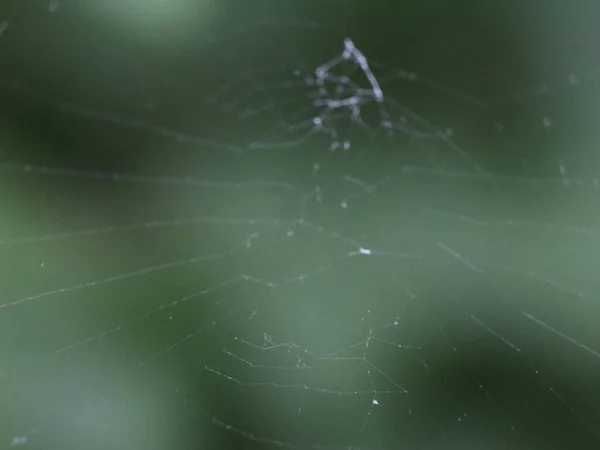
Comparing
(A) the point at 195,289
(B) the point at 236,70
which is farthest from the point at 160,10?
(A) the point at 195,289

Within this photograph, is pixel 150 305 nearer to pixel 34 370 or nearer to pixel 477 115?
pixel 34 370

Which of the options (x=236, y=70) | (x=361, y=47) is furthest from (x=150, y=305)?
(x=361, y=47)

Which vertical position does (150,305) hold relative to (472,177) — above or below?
below

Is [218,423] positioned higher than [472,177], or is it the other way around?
[472,177]

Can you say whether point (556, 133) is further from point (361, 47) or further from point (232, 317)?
point (232, 317)

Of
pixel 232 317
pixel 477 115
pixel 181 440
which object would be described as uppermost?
pixel 477 115
